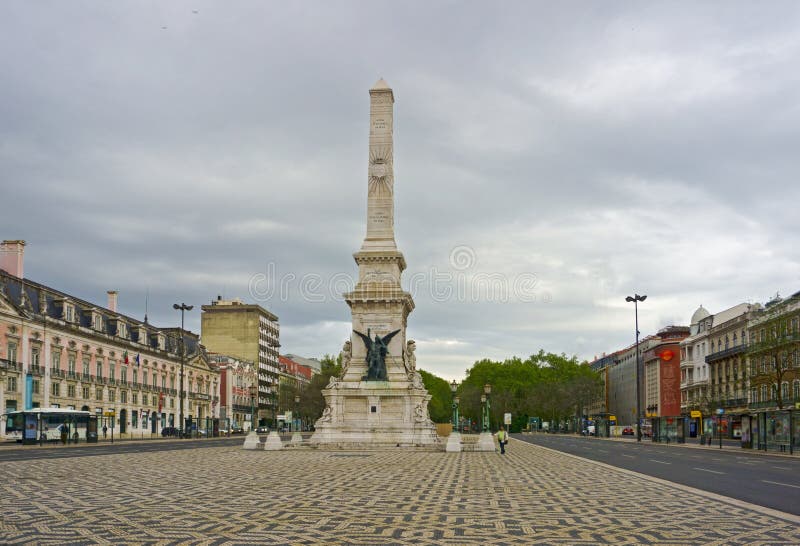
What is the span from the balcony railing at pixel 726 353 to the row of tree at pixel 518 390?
35.8 metres

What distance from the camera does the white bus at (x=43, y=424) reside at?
202 ft

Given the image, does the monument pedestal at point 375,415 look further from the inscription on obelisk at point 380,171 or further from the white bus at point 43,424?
the white bus at point 43,424

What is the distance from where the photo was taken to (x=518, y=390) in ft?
504

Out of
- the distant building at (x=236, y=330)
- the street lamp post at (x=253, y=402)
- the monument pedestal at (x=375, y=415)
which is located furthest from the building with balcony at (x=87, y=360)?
the distant building at (x=236, y=330)

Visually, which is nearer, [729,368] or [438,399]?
[729,368]

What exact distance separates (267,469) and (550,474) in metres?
9.43

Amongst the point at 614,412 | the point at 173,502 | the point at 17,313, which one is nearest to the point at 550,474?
the point at 173,502

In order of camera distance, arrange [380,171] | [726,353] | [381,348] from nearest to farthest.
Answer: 1. [381,348]
2. [380,171]
3. [726,353]

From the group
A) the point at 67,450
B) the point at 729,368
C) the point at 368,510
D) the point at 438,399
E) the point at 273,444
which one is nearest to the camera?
the point at 368,510

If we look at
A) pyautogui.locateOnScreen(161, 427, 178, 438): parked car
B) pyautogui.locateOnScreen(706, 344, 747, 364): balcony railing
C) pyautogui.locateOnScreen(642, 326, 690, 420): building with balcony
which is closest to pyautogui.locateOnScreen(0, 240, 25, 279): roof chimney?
pyautogui.locateOnScreen(161, 427, 178, 438): parked car

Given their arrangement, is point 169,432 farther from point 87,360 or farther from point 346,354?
point 346,354

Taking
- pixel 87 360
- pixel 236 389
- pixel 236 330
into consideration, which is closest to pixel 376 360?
pixel 87 360

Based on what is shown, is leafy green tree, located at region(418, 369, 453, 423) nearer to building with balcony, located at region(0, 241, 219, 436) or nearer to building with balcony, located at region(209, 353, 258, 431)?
building with balcony, located at region(209, 353, 258, 431)

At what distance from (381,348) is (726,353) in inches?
2178
